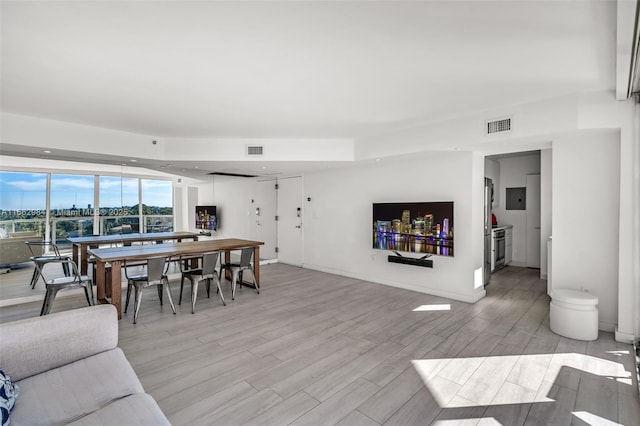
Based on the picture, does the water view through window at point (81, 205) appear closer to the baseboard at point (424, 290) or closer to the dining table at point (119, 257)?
the dining table at point (119, 257)

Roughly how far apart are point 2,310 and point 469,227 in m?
6.61

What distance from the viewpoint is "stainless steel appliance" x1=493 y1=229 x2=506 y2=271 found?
6234 mm

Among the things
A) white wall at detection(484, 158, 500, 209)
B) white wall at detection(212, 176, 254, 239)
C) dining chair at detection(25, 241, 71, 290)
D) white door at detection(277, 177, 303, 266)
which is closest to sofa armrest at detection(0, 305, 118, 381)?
dining chair at detection(25, 241, 71, 290)

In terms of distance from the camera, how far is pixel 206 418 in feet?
6.41

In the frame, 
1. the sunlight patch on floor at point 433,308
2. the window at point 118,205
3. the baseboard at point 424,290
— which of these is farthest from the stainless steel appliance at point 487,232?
the window at point 118,205

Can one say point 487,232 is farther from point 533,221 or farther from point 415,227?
point 533,221

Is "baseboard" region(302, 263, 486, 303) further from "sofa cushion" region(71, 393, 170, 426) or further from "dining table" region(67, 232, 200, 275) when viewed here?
"sofa cushion" region(71, 393, 170, 426)

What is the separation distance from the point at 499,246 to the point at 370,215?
307 centimetres

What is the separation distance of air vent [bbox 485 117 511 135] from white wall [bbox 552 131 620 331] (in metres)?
0.62

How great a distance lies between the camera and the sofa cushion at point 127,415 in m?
1.31

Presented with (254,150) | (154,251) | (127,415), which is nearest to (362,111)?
(254,150)

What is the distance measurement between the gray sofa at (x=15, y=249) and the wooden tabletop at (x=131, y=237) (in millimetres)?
511

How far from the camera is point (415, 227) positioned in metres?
4.81

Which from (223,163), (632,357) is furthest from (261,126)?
(632,357)
